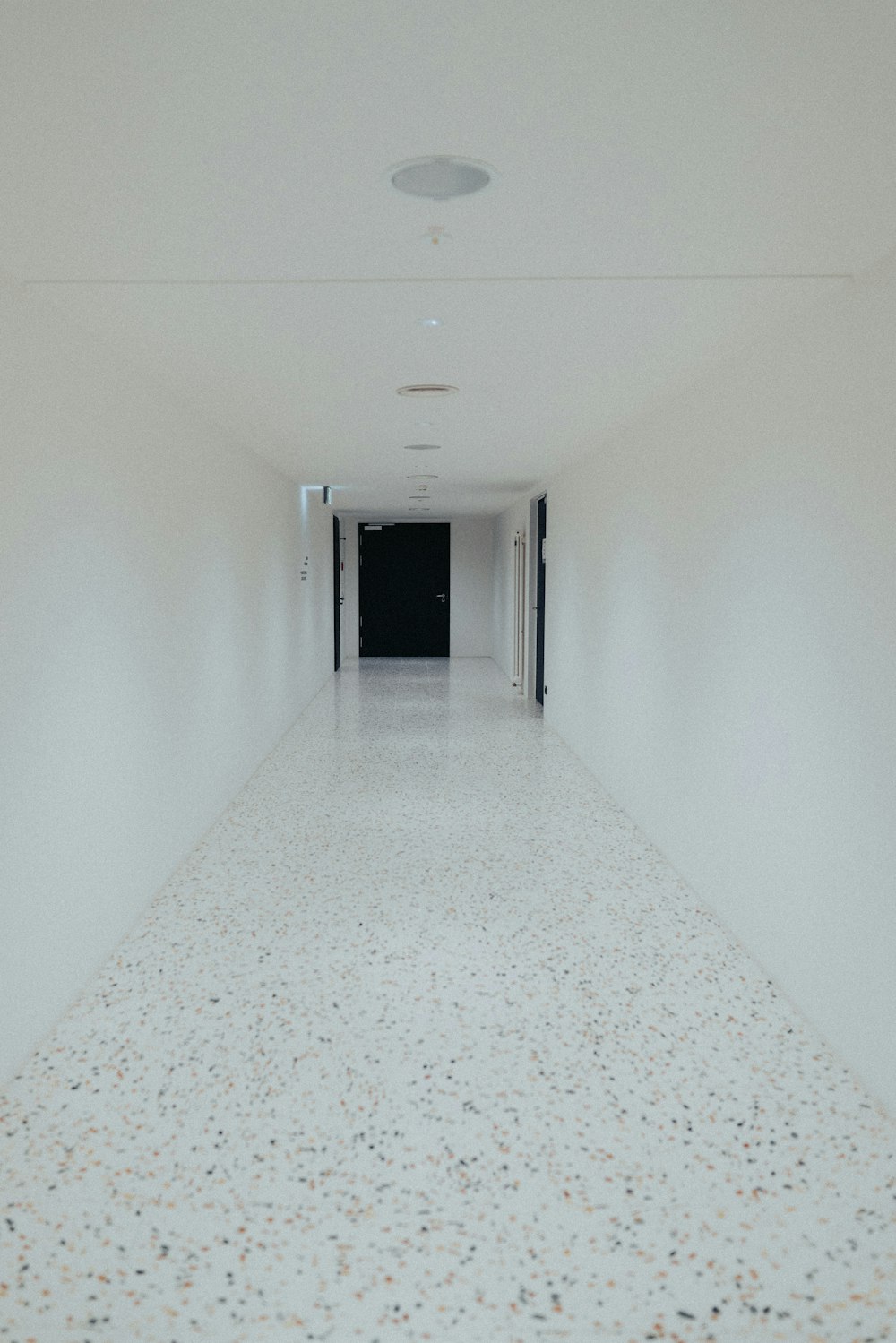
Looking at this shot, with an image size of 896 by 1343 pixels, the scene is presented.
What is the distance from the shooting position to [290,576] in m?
10.0

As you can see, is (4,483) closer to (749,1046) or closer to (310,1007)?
(310,1007)

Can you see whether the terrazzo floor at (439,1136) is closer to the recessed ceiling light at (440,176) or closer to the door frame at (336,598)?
the recessed ceiling light at (440,176)

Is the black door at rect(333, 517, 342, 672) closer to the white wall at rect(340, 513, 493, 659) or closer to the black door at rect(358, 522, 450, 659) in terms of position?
the white wall at rect(340, 513, 493, 659)

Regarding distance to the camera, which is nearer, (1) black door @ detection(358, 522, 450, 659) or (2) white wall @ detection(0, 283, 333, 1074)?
(2) white wall @ detection(0, 283, 333, 1074)

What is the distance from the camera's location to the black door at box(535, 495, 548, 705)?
38.7ft

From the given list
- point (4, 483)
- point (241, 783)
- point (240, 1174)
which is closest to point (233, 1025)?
point (240, 1174)

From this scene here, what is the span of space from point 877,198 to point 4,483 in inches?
108

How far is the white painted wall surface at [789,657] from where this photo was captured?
3.03m

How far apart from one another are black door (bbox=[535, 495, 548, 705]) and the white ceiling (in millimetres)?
7345

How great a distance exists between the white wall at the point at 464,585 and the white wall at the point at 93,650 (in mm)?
11602

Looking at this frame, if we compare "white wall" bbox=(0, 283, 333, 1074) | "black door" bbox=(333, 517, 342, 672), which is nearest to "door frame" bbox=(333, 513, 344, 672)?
"black door" bbox=(333, 517, 342, 672)

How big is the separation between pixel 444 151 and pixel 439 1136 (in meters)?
2.70

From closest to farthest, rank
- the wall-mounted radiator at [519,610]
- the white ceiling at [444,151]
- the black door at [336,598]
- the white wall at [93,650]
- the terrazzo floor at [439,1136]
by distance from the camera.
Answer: the white ceiling at [444,151] → the terrazzo floor at [439,1136] → the white wall at [93,650] → the wall-mounted radiator at [519,610] → the black door at [336,598]

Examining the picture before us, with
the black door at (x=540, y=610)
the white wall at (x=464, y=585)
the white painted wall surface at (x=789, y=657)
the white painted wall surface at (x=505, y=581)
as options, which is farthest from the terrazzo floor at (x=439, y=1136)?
the white wall at (x=464, y=585)
